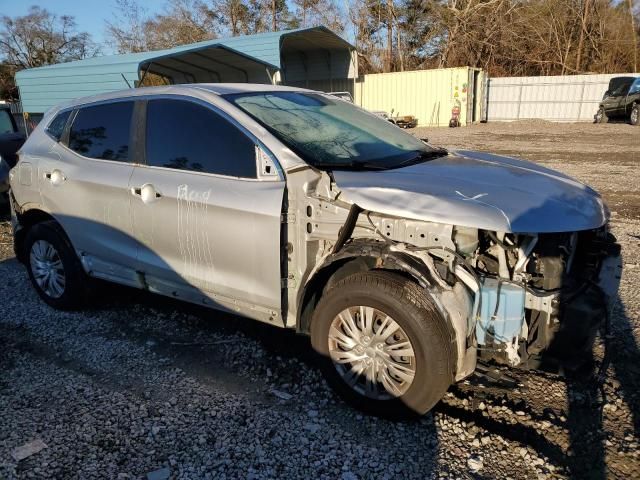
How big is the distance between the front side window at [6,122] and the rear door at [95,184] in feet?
22.4

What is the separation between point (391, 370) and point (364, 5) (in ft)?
123

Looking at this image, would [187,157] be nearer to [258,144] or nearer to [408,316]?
[258,144]

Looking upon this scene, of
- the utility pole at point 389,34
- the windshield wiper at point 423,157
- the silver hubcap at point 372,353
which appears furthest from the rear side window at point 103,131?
the utility pole at point 389,34

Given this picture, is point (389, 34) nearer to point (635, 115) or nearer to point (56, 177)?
point (635, 115)

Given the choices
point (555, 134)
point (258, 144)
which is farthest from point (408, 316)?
point (555, 134)

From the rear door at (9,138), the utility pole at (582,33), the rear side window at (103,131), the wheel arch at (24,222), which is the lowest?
the wheel arch at (24,222)

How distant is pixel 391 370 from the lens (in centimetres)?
282

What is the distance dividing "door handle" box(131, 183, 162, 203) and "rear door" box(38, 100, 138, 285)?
16 centimetres

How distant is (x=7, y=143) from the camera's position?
9.47 meters

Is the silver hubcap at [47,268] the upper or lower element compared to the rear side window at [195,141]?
lower

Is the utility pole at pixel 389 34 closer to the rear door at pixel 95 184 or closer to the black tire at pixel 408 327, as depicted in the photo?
the rear door at pixel 95 184

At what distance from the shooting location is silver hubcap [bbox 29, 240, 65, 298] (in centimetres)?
451

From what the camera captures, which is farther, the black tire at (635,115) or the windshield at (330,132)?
the black tire at (635,115)

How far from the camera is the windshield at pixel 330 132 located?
3.23m
